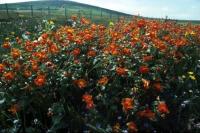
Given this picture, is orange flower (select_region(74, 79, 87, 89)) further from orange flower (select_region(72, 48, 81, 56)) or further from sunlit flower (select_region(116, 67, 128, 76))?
orange flower (select_region(72, 48, 81, 56))

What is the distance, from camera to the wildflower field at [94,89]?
6.11 meters

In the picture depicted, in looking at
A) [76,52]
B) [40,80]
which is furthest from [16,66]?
[76,52]

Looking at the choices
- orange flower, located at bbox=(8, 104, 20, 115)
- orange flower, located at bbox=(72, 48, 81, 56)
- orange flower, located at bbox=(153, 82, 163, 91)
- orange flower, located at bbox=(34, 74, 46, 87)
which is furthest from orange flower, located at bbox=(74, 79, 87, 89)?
orange flower, located at bbox=(153, 82, 163, 91)

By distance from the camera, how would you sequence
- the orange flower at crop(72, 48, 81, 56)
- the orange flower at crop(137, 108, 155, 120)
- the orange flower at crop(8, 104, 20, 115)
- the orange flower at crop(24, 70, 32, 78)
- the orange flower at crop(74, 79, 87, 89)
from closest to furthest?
the orange flower at crop(137, 108, 155, 120) < the orange flower at crop(8, 104, 20, 115) < the orange flower at crop(74, 79, 87, 89) < the orange flower at crop(24, 70, 32, 78) < the orange flower at crop(72, 48, 81, 56)

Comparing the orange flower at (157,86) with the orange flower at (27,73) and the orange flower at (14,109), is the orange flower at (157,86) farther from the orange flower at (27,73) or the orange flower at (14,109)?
the orange flower at (14,109)

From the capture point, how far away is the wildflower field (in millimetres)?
6113

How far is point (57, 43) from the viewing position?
7879 millimetres

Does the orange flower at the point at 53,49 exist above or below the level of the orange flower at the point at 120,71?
above

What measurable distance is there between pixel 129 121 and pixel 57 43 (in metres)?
2.29

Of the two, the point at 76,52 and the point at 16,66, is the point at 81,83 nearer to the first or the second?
the point at 76,52

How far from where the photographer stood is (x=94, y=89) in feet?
22.2

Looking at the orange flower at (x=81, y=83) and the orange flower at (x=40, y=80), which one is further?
the orange flower at (x=81, y=83)

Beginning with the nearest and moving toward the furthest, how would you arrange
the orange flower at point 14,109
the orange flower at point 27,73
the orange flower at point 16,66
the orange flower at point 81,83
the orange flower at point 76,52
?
the orange flower at point 14,109 → the orange flower at point 81,83 → the orange flower at point 27,73 → the orange flower at point 16,66 → the orange flower at point 76,52

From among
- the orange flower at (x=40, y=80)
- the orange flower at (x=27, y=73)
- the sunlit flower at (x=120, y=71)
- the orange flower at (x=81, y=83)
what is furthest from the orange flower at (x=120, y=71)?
the orange flower at (x=27, y=73)
